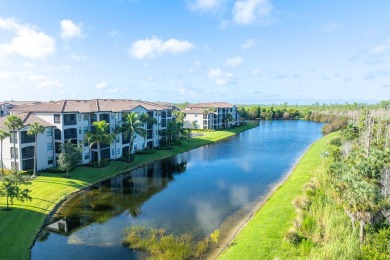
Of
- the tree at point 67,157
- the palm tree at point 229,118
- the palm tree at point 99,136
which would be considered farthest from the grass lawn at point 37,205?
the palm tree at point 229,118

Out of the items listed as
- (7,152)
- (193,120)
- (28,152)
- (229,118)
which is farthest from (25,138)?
(229,118)

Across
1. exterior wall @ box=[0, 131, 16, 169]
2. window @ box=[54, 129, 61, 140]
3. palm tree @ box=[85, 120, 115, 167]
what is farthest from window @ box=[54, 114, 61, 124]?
exterior wall @ box=[0, 131, 16, 169]

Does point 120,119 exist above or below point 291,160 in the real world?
above

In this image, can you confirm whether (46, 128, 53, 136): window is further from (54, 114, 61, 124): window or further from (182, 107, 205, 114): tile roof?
(182, 107, 205, 114): tile roof

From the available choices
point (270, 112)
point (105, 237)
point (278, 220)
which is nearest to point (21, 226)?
point (105, 237)

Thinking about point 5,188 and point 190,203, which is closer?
point 5,188

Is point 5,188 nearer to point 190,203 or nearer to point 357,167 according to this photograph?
point 190,203
